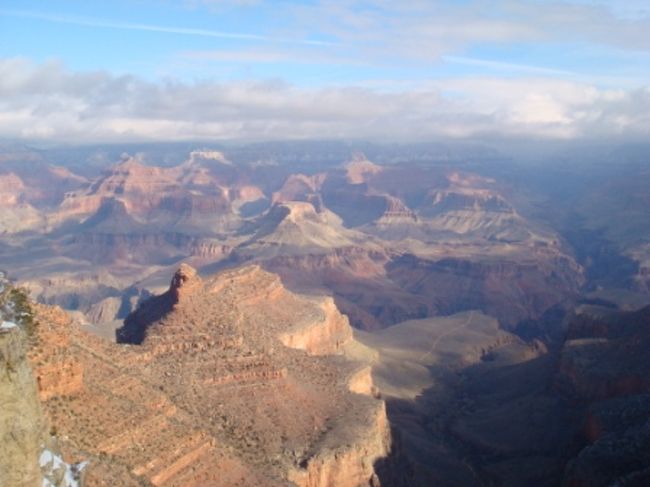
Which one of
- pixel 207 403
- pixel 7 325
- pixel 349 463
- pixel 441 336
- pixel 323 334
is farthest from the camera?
pixel 441 336

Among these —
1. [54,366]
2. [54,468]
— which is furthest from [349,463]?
[54,468]

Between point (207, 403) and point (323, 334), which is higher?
point (207, 403)

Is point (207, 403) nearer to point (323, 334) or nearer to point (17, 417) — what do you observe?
point (17, 417)

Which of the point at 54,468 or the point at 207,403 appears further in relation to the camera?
the point at 207,403

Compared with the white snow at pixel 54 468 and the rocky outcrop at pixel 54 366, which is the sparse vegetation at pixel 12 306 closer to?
the white snow at pixel 54 468

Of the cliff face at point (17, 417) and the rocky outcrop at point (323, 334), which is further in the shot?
the rocky outcrop at point (323, 334)

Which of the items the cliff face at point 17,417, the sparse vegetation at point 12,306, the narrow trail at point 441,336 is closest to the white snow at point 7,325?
the cliff face at point 17,417

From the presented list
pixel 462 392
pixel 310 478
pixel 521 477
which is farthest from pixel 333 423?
pixel 462 392

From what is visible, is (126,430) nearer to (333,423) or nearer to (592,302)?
(333,423)
